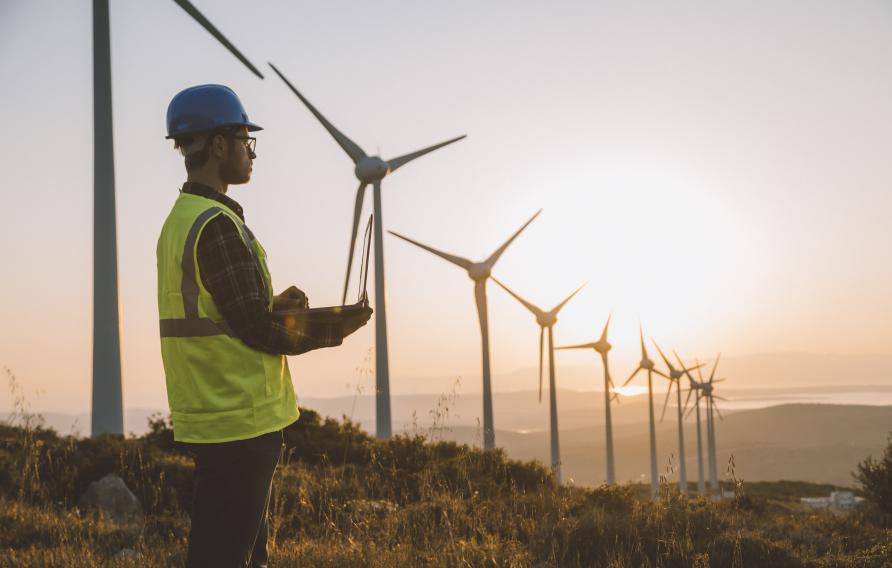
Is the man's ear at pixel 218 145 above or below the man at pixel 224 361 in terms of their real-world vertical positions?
above

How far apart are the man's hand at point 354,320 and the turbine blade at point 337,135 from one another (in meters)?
26.0

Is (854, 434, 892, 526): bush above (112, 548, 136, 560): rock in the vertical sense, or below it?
below

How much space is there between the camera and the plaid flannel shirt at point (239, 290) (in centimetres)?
282

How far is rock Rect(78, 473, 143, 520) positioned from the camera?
937 centimetres

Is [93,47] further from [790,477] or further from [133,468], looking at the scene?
[790,477]

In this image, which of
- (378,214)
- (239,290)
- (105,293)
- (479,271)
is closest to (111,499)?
(239,290)

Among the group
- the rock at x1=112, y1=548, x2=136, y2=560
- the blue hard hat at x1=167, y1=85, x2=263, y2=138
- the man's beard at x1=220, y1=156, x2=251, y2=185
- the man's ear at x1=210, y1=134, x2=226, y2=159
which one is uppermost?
the blue hard hat at x1=167, y1=85, x2=263, y2=138

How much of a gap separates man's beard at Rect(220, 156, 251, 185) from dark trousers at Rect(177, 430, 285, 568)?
1.07 meters

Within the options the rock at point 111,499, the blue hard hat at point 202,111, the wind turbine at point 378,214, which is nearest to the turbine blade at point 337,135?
the wind turbine at point 378,214

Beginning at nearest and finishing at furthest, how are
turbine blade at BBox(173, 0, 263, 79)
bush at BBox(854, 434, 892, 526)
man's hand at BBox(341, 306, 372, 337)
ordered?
man's hand at BBox(341, 306, 372, 337), bush at BBox(854, 434, 892, 526), turbine blade at BBox(173, 0, 263, 79)

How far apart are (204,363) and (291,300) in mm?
466

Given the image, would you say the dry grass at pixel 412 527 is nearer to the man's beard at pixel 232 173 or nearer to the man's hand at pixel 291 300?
the man's hand at pixel 291 300

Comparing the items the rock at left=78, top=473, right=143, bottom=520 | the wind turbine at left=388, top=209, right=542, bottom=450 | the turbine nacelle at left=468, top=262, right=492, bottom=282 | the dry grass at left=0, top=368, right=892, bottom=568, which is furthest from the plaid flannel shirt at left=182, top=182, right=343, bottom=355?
the turbine nacelle at left=468, top=262, right=492, bottom=282

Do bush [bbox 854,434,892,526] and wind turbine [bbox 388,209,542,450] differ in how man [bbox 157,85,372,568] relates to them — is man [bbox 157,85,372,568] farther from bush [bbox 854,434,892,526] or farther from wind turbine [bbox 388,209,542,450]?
wind turbine [bbox 388,209,542,450]
